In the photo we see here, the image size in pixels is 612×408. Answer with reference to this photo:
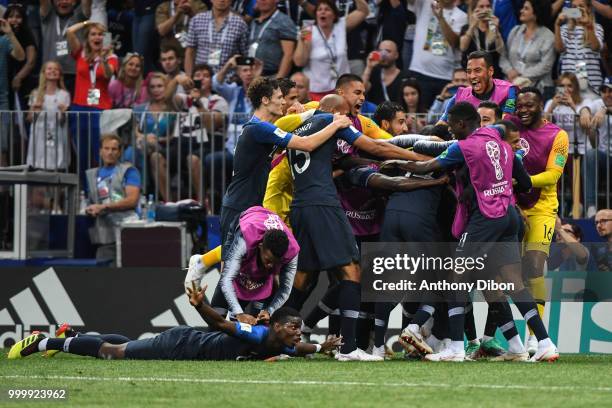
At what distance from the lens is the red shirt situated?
1755 centimetres

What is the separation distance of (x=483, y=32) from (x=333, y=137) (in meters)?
6.11

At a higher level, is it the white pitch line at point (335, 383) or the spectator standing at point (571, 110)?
the spectator standing at point (571, 110)

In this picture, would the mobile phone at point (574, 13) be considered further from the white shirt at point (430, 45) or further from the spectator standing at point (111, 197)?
the spectator standing at point (111, 197)

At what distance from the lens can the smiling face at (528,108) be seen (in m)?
12.0

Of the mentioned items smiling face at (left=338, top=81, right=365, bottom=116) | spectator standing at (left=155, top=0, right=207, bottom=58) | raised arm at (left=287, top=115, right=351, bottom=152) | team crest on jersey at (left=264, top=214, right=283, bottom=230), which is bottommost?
team crest on jersey at (left=264, top=214, right=283, bottom=230)

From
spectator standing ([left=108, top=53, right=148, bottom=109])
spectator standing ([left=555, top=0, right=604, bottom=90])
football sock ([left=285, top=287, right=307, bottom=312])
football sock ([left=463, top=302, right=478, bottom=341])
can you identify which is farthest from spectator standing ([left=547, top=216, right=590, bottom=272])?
spectator standing ([left=108, top=53, right=148, bottom=109])

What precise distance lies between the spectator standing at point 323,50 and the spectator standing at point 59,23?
11.4 feet

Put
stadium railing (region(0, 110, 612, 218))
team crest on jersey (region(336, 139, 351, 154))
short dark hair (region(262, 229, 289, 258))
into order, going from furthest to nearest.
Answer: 1. stadium railing (region(0, 110, 612, 218))
2. team crest on jersey (region(336, 139, 351, 154))
3. short dark hair (region(262, 229, 289, 258))

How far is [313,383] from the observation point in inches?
356

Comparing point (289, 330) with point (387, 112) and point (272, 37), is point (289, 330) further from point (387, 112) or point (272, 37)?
point (272, 37)

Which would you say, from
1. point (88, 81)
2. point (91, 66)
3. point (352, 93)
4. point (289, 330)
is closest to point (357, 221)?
point (352, 93)

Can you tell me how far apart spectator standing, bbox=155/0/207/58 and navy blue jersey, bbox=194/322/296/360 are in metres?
8.14

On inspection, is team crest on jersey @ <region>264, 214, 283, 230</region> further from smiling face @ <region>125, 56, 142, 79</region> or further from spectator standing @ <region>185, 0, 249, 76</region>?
spectator standing @ <region>185, 0, 249, 76</region>

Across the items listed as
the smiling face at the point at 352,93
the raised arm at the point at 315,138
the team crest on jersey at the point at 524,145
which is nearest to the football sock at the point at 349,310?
the raised arm at the point at 315,138
